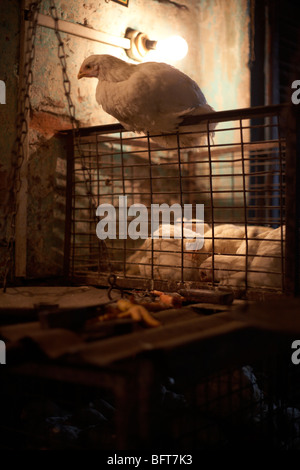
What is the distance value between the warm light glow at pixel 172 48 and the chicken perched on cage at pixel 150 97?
1411 mm

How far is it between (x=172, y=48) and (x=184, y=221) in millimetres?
1995

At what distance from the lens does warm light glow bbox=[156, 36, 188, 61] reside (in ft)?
15.8

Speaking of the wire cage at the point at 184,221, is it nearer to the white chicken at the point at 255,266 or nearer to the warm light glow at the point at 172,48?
the white chicken at the point at 255,266

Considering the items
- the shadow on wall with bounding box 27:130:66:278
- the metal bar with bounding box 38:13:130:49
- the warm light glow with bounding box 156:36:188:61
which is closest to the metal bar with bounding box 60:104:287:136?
the shadow on wall with bounding box 27:130:66:278

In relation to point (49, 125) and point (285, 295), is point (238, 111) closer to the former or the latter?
point (285, 295)

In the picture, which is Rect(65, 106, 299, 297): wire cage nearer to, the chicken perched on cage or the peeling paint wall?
the chicken perched on cage

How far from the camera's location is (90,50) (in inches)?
169

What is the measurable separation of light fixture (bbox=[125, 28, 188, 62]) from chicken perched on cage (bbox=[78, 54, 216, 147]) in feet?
3.89

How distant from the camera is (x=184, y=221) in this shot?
13.0ft

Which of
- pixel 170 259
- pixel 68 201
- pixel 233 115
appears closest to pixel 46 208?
pixel 68 201

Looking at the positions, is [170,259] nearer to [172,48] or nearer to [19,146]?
[19,146]

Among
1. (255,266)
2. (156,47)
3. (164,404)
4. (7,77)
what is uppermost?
(156,47)

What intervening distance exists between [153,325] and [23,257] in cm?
192
